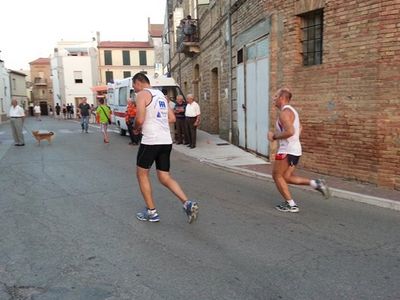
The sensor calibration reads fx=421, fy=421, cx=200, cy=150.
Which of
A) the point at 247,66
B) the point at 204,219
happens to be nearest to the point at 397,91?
the point at 204,219

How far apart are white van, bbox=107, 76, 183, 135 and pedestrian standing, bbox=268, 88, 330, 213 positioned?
11.3 meters

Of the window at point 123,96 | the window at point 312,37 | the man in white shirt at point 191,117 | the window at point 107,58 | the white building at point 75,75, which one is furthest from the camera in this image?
the window at point 107,58

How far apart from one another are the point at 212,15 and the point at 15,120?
8434 millimetres

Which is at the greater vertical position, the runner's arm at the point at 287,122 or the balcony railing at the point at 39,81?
the balcony railing at the point at 39,81

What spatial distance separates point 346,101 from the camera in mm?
8031

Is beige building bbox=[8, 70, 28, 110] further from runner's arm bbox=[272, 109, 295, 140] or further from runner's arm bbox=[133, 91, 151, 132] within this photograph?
runner's arm bbox=[272, 109, 295, 140]

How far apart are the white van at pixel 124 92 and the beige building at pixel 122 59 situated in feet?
144

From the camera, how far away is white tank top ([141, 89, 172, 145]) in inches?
213

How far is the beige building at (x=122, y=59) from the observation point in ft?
209

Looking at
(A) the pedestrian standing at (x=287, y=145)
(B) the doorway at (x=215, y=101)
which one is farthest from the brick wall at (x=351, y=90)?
(B) the doorway at (x=215, y=101)

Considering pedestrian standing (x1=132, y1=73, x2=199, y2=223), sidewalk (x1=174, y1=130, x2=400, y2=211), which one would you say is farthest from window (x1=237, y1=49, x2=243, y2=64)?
pedestrian standing (x1=132, y1=73, x2=199, y2=223)

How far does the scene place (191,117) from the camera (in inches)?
527

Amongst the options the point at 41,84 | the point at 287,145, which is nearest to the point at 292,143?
the point at 287,145

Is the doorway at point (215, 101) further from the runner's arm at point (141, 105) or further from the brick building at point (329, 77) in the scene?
the runner's arm at point (141, 105)
